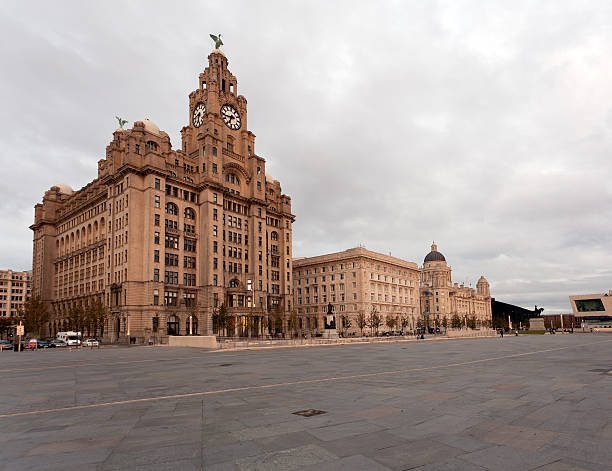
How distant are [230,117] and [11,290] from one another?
5322 inches

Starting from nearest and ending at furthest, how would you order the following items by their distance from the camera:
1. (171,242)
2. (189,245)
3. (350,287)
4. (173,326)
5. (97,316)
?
1. (97,316)
2. (173,326)
3. (171,242)
4. (189,245)
5. (350,287)

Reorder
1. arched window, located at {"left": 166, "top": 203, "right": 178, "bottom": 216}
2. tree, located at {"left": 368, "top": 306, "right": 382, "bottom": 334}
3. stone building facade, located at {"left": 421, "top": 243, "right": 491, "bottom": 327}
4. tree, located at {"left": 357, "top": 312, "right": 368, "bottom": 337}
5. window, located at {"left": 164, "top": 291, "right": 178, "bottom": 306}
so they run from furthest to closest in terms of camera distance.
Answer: stone building facade, located at {"left": 421, "top": 243, "right": 491, "bottom": 327}, tree, located at {"left": 368, "top": 306, "right": 382, "bottom": 334}, tree, located at {"left": 357, "top": 312, "right": 368, "bottom": 337}, arched window, located at {"left": 166, "top": 203, "right": 178, "bottom": 216}, window, located at {"left": 164, "top": 291, "right": 178, "bottom": 306}

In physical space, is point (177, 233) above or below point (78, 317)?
above

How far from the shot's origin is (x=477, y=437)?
7.90m

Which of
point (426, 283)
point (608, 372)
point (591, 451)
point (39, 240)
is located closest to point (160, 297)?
point (39, 240)

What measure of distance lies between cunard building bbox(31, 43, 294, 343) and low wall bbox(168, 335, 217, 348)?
17786 millimetres


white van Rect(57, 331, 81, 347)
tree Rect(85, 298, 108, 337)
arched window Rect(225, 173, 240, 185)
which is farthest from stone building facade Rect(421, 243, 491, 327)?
white van Rect(57, 331, 81, 347)

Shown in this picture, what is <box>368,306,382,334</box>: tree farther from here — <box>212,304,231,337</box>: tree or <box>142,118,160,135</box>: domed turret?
<box>142,118,160,135</box>: domed turret

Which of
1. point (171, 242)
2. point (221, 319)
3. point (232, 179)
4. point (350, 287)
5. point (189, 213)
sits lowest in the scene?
point (221, 319)

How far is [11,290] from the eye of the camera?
169m

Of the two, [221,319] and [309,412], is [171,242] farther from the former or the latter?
[309,412]

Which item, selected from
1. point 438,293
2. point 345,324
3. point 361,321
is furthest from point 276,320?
point 438,293

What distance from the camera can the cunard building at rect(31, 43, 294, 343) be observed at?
2997 inches

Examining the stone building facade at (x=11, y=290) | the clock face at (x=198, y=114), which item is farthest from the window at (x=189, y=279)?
the stone building facade at (x=11, y=290)
